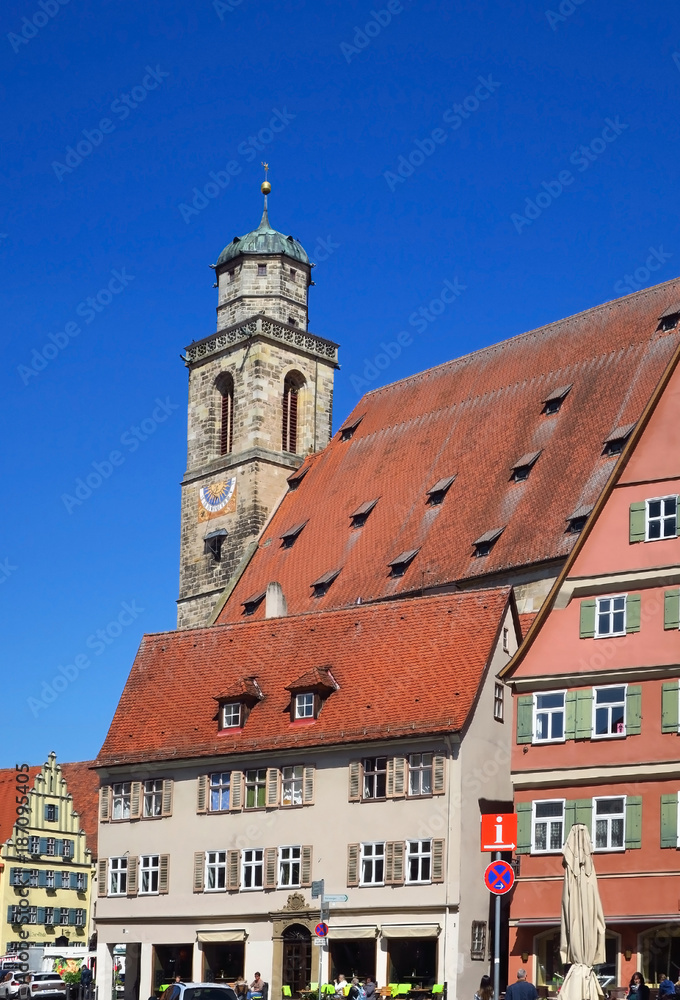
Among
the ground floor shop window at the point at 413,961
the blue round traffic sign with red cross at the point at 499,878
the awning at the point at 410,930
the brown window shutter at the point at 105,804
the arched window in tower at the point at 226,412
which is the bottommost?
the ground floor shop window at the point at 413,961

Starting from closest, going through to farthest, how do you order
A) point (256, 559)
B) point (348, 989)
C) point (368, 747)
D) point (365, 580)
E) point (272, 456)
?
point (348, 989) < point (368, 747) < point (365, 580) < point (256, 559) < point (272, 456)

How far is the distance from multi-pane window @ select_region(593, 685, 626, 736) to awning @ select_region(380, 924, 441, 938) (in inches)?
191

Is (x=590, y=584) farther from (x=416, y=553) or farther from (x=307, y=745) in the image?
(x=416, y=553)

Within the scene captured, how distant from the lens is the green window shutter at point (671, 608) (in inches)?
1260

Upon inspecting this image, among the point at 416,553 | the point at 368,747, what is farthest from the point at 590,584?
the point at 416,553

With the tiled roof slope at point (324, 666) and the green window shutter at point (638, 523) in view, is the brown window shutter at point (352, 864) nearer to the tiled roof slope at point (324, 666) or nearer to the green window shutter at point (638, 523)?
the tiled roof slope at point (324, 666)

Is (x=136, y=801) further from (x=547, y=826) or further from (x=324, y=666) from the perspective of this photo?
(x=547, y=826)

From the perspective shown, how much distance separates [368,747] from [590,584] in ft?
18.7

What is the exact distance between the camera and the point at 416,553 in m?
47.0

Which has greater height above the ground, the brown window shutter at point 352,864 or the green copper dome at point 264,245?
the green copper dome at point 264,245

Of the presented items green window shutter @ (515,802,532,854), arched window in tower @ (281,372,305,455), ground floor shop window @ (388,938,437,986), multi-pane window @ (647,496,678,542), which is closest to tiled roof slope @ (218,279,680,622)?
arched window in tower @ (281,372,305,455)

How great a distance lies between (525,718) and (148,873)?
9.82m

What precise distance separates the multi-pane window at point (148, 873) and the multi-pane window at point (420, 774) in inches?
265

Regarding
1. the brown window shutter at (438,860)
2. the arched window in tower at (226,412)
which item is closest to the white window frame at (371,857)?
the brown window shutter at (438,860)
